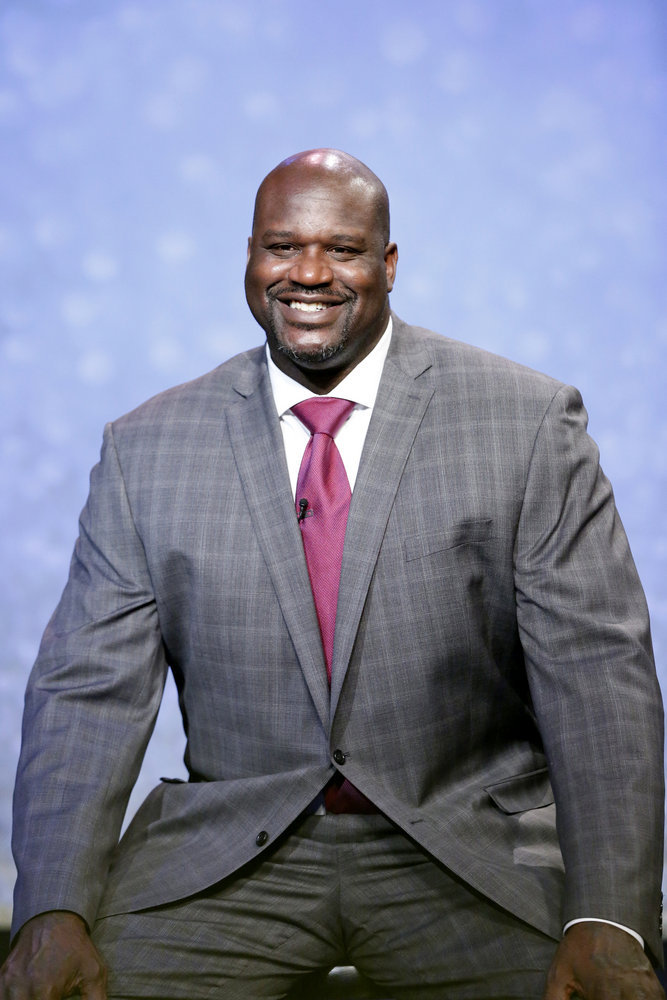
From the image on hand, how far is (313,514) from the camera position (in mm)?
1620

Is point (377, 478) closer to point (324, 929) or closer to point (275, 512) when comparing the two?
point (275, 512)

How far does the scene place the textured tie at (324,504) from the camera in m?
1.58

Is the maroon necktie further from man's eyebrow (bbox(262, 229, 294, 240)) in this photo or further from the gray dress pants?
man's eyebrow (bbox(262, 229, 294, 240))

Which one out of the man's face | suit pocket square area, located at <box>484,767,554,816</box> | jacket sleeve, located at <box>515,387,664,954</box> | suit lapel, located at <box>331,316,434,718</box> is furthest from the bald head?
suit pocket square area, located at <box>484,767,554,816</box>

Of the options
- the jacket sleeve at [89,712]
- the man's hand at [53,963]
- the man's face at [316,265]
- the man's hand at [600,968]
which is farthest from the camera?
the man's face at [316,265]

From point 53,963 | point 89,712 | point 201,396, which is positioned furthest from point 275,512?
point 53,963

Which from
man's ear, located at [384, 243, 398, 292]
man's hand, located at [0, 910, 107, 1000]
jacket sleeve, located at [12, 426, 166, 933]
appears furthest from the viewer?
man's ear, located at [384, 243, 398, 292]

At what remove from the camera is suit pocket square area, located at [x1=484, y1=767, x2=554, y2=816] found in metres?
1.58

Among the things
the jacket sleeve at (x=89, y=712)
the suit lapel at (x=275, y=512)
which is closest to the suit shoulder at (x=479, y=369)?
the suit lapel at (x=275, y=512)

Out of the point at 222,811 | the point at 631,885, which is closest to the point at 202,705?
the point at 222,811

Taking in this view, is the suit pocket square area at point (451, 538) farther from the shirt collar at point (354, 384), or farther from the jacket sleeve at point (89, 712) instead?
the jacket sleeve at point (89, 712)

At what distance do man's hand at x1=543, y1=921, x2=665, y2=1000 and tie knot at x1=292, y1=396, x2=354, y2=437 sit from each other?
2.44 ft

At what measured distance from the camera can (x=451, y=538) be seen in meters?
1.56

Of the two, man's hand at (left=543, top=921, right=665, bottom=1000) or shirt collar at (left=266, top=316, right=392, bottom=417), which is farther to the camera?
shirt collar at (left=266, top=316, right=392, bottom=417)
